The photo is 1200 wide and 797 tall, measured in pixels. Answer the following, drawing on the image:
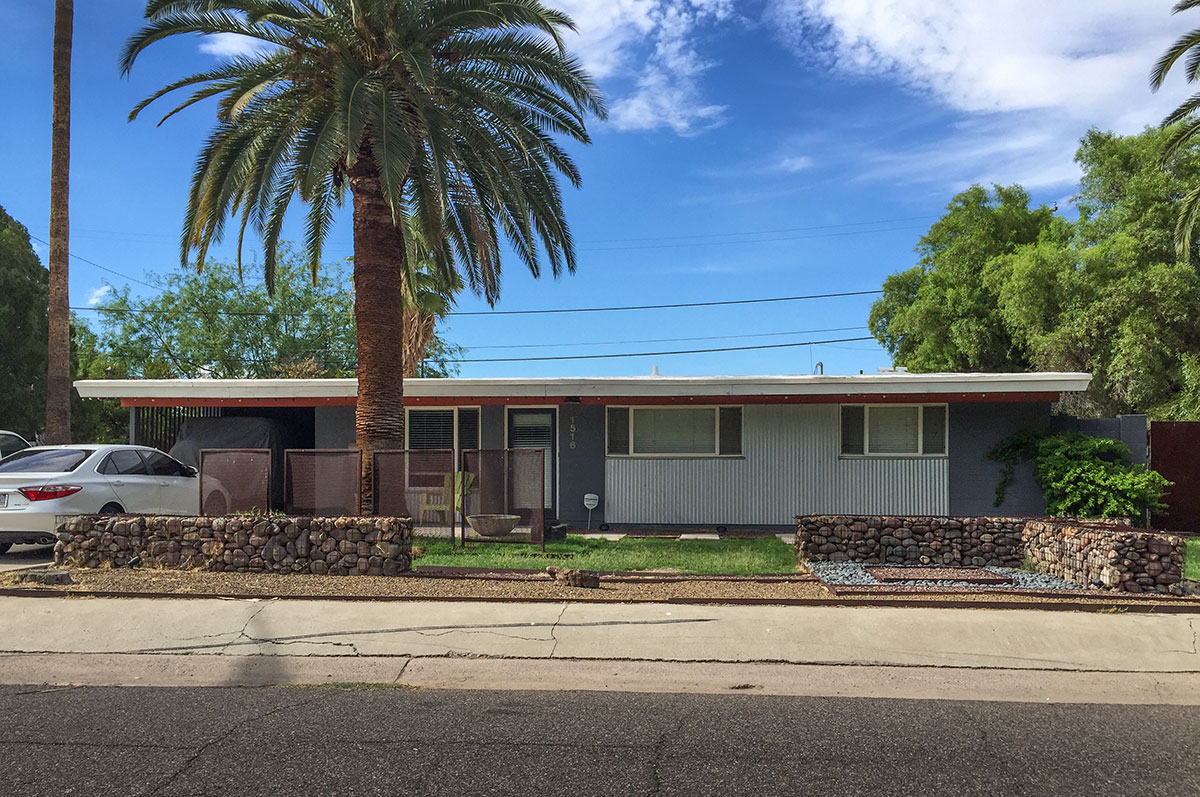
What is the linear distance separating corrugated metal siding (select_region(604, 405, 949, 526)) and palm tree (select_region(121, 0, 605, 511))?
4686 millimetres

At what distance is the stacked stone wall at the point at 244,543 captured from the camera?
34.3 feet

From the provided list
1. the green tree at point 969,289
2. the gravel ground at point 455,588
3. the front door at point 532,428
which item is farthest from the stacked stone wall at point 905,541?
the green tree at point 969,289

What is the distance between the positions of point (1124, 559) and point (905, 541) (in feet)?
8.66

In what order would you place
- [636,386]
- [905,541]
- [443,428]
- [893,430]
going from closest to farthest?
[905,541] < [636,386] < [893,430] < [443,428]

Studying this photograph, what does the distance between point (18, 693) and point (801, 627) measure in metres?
5.91

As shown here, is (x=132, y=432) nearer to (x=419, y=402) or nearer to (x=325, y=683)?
(x=419, y=402)

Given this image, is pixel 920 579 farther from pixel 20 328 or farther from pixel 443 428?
pixel 20 328

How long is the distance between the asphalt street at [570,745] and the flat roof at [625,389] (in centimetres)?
983

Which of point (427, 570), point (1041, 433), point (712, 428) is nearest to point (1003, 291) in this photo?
point (1041, 433)

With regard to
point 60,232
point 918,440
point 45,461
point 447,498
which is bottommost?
point 447,498

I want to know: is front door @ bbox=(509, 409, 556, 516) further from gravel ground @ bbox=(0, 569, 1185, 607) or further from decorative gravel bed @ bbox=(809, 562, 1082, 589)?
gravel ground @ bbox=(0, 569, 1185, 607)

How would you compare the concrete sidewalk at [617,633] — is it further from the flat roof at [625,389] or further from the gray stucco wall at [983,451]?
the gray stucco wall at [983,451]

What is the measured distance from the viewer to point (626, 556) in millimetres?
12523

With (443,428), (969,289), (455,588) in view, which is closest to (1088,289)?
(969,289)
